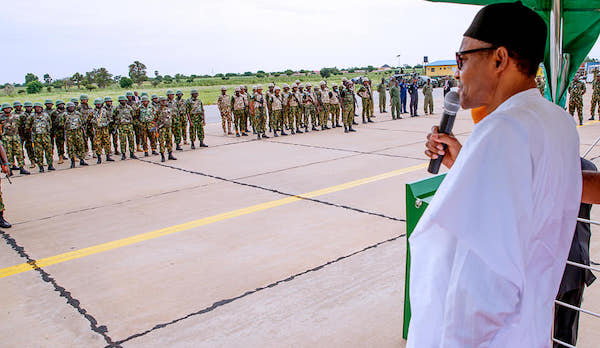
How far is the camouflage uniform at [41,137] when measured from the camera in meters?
10.4

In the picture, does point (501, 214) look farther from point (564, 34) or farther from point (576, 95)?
point (576, 95)

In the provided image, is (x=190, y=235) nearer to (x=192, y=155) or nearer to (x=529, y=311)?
(x=529, y=311)

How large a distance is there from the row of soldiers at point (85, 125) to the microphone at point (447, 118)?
975cm

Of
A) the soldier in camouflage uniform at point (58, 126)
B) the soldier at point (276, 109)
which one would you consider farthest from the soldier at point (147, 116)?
the soldier at point (276, 109)

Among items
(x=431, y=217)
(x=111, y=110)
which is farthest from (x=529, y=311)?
(x=111, y=110)

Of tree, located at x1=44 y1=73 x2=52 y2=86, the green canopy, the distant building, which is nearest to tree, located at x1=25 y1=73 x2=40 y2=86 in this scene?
tree, located at x1=44 y1=73 x2=52 y2=86

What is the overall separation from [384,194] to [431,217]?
5680 mm

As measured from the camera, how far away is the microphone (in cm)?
160

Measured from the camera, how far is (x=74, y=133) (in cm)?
1078

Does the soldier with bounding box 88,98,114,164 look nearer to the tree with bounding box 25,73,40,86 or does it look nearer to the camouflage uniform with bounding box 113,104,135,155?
the camouflage uniform with bounding box 113,104,135,155

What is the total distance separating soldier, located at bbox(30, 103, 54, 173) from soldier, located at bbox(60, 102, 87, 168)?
419 mm

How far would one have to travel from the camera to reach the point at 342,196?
6.60m

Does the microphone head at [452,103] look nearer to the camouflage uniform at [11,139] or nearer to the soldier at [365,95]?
the camouflage uniform at [11,139]

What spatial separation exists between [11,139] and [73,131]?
4.38ft
